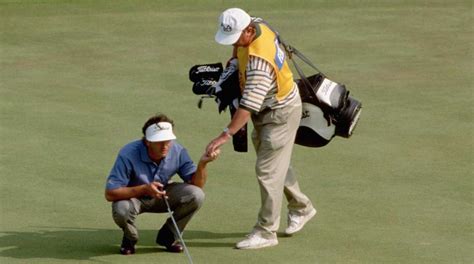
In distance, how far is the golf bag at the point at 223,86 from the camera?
1054 centimetres

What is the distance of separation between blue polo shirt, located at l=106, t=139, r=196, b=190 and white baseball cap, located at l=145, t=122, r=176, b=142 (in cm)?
22

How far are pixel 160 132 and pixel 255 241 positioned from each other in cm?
122

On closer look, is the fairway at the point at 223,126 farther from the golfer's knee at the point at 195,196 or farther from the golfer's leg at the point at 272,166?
the golfer's knee at the point at 195,196

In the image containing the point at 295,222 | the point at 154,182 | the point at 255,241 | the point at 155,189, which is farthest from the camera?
the point at 295,222

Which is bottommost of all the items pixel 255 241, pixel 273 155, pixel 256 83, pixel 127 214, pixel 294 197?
pixel 255 241

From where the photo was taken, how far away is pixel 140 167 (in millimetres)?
10297

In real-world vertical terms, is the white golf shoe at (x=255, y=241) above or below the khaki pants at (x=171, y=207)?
below

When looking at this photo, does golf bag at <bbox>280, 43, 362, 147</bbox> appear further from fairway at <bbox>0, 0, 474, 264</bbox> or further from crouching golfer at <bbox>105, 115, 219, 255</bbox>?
crouching golfer at <bbox>105, 115, 219, 255</bbox>

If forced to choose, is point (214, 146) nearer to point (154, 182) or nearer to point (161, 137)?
point (161, 137)

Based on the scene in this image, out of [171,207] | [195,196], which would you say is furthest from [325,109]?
[171,207]

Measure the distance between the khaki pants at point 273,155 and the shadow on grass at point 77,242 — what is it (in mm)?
428

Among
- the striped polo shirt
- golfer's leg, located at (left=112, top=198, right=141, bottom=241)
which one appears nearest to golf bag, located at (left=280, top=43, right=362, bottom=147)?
the striped polo shirt

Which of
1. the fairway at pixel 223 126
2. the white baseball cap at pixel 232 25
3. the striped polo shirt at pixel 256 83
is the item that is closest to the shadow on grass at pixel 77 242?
the fairway at pixel 223 126

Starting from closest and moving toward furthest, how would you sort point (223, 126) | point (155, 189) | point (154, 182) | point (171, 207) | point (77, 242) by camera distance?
point (155, 189), point (154, 182), point (171, 207), point (77, 242), point (223, 126)
